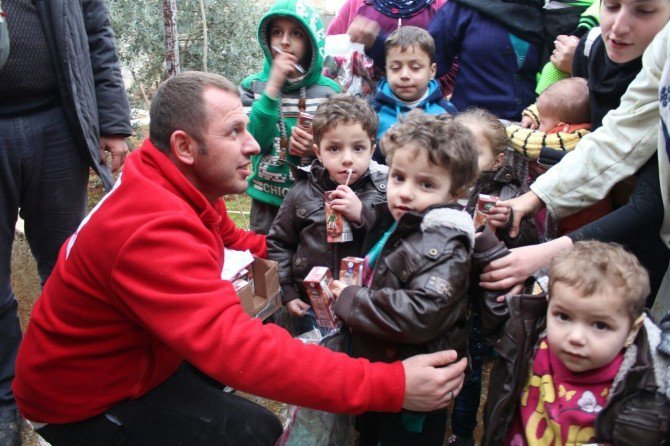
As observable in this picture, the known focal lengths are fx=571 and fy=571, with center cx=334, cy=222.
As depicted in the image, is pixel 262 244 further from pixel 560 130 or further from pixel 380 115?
pixel 560 130

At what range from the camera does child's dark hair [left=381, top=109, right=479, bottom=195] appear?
221 centimetres

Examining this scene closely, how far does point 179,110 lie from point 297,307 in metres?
1.26

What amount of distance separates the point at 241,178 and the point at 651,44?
177 centimetres

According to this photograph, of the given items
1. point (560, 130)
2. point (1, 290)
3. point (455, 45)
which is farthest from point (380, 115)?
point (1, 290)

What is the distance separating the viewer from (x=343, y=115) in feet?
9.41

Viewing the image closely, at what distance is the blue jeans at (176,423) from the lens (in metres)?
2.17

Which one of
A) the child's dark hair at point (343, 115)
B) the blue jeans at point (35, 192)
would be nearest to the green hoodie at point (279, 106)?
the child's dark hair at point (343, 115)

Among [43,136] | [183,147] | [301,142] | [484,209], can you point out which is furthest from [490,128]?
[43,136]

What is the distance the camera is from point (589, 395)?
1.92m

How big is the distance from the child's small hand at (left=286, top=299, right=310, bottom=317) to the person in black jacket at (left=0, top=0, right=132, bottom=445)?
50.1 inches

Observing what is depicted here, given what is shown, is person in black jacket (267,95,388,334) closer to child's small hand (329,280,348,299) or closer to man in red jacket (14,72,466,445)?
child's small hand (329,280,348,299)

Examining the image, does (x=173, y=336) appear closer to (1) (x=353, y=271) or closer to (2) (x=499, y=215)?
(1) (x=353, y=271)

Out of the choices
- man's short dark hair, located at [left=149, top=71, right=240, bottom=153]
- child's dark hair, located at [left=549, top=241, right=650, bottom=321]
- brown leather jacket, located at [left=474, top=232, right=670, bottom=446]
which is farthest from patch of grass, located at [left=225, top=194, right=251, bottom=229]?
child's dark hair, located at [left=549, top=241, right=650, bottom=321]

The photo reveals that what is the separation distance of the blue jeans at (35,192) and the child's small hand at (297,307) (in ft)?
4.35
